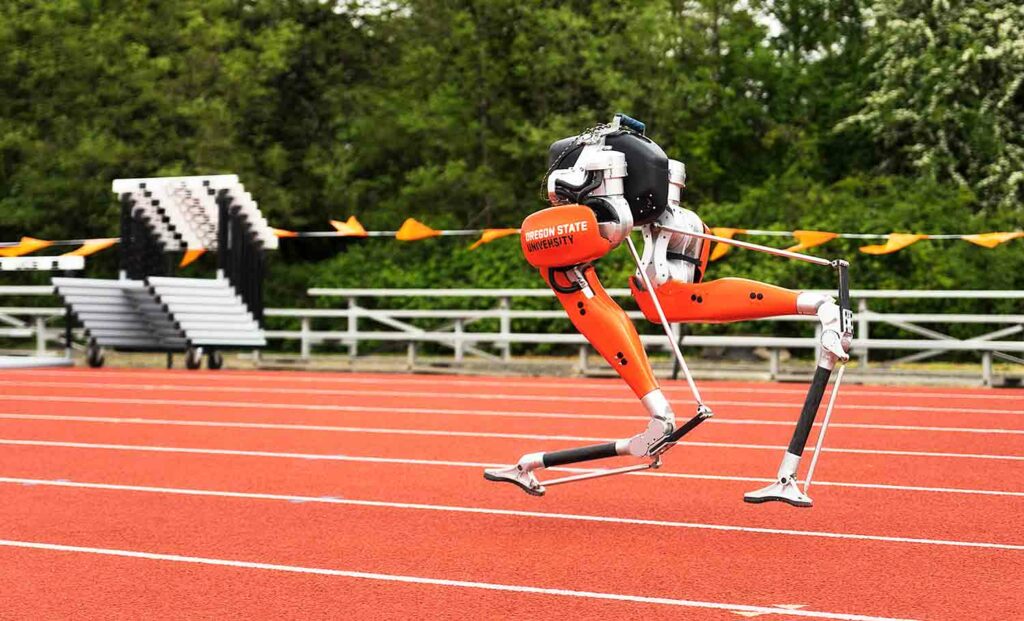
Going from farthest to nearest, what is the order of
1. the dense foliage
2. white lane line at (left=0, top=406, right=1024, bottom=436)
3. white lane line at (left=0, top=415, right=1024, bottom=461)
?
1. the dense foliage
2. white lane line at (left=0, top=406, right=1024, bottom=436)
3. white lane line at (left=0, top=415, right=1024, bottom=461)

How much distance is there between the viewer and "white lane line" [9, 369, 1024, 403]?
50.7 feet

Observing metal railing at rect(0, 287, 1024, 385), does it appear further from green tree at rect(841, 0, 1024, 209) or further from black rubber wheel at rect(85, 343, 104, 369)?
green tree at rect(841, 0, 1024, 209)

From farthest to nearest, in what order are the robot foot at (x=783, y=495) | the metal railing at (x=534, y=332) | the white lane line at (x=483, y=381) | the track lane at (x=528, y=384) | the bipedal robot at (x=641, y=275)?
the metal railing at (x=534, y=332), the white lane line at (x=483, y=381), the track lane at (x=528, y=384), the bipedal robot at (x=641, y=275), the robot foot at (x=783, y=495)

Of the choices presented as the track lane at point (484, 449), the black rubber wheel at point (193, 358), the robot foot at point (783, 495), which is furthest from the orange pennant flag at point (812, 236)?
the robot foot at point (783, 495)

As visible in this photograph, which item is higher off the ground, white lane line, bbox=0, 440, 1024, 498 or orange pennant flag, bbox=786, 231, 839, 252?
orange pennant flag, bbox=786, 231, 839, 252

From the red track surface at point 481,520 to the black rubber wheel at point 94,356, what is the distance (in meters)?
6.71

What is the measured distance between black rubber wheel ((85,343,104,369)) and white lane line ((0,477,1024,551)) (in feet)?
37.2

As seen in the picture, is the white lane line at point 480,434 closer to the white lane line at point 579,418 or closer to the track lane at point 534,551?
the white lane line at point 579,418

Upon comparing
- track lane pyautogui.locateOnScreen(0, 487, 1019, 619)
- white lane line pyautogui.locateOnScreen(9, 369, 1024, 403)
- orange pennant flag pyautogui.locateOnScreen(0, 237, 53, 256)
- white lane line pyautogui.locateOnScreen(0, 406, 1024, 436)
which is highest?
orange pennant flag pyautogui.locateOnScreen(0, 237, 53, 256)

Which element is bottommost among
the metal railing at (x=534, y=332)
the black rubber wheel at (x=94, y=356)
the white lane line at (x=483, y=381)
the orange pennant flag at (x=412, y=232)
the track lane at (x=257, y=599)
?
the track lane at (x=257, y=599)

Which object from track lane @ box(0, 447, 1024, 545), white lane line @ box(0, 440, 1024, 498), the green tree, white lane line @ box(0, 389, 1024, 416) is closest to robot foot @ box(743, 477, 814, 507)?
track lane @ box(0, 447, 1024, 545)

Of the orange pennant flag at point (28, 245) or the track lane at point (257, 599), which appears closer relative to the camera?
the track lane at point (257, 599)

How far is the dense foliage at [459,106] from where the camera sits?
26.3 m

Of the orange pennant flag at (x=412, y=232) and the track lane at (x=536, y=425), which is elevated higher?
the orange pennant flag at (x=412, y=232)
